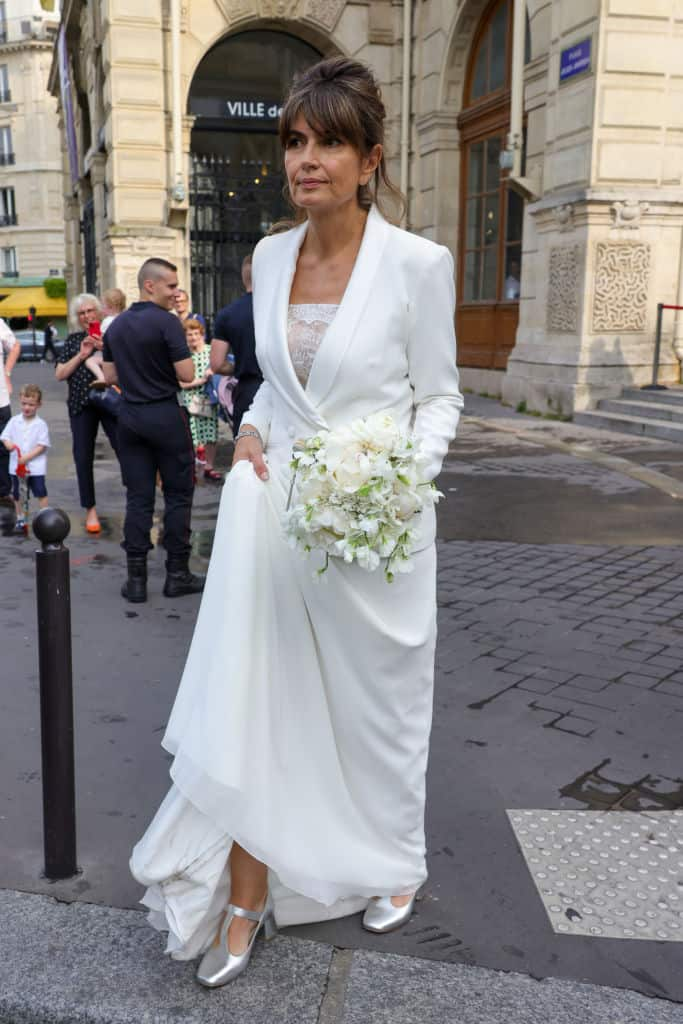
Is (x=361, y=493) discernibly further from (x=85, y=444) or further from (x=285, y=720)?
(x=85, y=444)

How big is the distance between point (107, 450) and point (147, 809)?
26.7 feet

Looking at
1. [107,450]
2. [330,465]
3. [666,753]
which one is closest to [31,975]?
[330,465]

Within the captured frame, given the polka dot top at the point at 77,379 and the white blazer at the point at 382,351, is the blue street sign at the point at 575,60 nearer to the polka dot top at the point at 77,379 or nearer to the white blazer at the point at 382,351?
the polka dot top at the point at 77,379

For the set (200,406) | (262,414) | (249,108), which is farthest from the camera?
(249,108)

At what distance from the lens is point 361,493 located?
196 centimetres

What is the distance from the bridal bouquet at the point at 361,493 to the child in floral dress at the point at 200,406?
6.22 metres

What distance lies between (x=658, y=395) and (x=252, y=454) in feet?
32.2

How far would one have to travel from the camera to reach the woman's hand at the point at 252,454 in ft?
7.39

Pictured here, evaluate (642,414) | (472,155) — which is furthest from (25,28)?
(642,414)

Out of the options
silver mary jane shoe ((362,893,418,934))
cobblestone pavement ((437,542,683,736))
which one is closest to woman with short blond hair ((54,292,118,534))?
cobblestone pavement ((437,542,683,736))

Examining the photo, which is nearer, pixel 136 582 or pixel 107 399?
pixel 136 582

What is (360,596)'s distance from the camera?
88.0 inches

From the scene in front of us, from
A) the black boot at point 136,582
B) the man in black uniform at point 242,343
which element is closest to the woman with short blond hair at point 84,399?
the man in black uniform at point 242,343

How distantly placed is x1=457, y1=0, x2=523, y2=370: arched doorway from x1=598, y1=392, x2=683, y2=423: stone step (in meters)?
3.15
